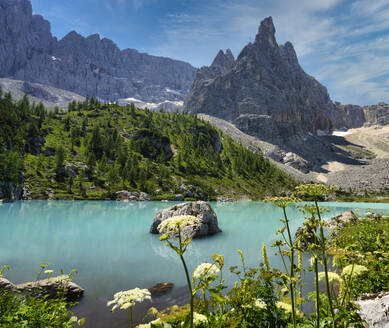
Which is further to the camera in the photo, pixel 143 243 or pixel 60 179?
pixel 60 179

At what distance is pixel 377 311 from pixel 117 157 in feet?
417

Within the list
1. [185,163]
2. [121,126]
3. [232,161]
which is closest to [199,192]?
[185,163]

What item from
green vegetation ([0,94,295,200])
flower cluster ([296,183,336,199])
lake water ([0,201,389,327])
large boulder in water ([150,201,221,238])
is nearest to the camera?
flower cluster ([296,183,336,199])

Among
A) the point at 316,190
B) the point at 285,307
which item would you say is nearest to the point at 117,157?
the point at 285,307

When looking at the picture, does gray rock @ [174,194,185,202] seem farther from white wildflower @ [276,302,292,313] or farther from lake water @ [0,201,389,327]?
white wildflower @ [276,302,292,313]

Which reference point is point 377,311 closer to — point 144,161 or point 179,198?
point 179,198

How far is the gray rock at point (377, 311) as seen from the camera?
4.48 m

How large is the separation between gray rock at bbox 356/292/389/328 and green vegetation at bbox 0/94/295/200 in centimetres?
9305

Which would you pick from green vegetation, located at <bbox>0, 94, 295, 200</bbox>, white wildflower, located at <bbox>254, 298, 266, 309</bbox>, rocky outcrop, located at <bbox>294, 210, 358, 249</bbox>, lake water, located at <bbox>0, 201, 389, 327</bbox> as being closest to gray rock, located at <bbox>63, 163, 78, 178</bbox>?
green vegetation, located at <bbox>0, 94, 295, 200</bbox>

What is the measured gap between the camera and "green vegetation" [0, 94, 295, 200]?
9250 cm

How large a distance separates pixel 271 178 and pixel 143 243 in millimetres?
142302

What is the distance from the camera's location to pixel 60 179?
93.9 metres

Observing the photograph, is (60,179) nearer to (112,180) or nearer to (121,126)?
(112,180)

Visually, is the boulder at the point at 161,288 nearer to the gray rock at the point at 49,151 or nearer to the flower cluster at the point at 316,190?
the flower cluster at the point at 316,190
